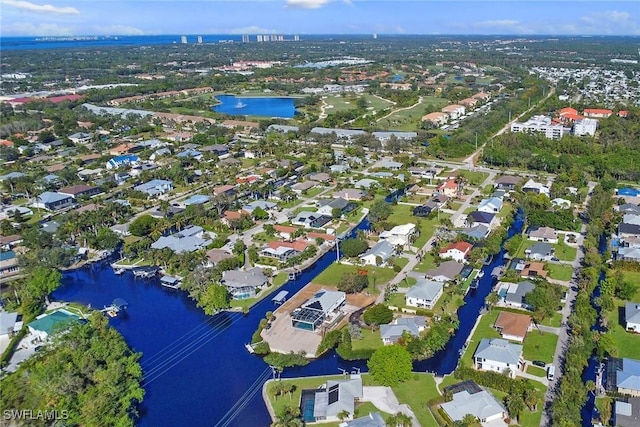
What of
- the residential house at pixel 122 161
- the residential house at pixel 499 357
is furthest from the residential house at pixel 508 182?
the residential house at pixel 122 161

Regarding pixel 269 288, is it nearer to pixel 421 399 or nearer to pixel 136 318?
pixel 136 318

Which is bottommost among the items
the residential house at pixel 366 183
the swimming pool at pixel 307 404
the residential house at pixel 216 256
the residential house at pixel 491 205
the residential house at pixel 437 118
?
the swimming pool at pixel 307 404

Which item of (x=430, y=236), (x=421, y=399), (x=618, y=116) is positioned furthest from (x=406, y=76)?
(x=421, y=399)

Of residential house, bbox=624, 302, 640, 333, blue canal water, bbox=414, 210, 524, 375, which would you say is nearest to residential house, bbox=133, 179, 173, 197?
blue canal water, bbox=414, 210, 524, 375

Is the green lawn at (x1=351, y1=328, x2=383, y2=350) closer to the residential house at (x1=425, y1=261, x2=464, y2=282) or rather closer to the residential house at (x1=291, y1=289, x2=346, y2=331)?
the residential house at (x1=291, y1=289, x2=346, y2=331)

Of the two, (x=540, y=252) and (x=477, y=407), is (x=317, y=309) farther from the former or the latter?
(x=540, y=252)

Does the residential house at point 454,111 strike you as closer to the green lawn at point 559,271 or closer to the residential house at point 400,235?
the residential house at point 400,235

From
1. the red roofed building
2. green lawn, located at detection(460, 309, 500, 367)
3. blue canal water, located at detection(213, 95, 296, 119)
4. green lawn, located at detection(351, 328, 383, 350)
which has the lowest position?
green lawn, located at detection(351, 328, 383, 350)
